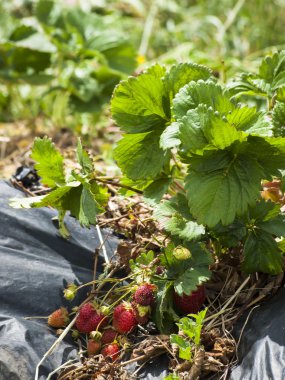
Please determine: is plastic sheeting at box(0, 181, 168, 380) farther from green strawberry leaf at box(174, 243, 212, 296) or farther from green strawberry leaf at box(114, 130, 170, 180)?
green strawberry leaf at box(114, 130, 170, 180)

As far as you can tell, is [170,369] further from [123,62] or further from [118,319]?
[123,62]

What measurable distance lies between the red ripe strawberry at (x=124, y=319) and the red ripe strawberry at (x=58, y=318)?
14cm

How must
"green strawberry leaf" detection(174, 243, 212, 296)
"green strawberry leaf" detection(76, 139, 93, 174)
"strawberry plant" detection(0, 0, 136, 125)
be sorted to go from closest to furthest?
"green strawberry leaf" detection(174, 243, 212, 296) < "green strawberry leaf" detection(76, 139, 93, 174) < "strawberry plant" detection(0, 0, 136, 125)

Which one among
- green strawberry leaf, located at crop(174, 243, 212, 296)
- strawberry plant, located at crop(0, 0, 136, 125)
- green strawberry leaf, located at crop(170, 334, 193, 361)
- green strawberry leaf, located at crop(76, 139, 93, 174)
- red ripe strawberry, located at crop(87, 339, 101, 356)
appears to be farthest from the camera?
strawberry plant, located at crop(0, 0, 136, 125)

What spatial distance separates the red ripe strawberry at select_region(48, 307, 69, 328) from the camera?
161 cm

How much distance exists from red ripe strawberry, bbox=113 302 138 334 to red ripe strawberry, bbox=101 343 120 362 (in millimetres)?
42

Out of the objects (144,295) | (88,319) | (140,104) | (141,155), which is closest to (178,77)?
(140,104)

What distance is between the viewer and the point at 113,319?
1589 mm

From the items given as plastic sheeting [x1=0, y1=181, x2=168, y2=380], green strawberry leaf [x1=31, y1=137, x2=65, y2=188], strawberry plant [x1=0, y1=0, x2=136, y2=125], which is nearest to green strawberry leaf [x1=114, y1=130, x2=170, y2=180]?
green strawberry leaf [x1=31, y1=137, x2=65, y2=188]

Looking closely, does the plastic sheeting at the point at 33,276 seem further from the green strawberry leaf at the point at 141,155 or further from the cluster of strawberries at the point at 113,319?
the green strawberry leaf at the point at 141,155

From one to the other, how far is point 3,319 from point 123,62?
1.96 meters

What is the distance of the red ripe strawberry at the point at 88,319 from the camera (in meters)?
1.58

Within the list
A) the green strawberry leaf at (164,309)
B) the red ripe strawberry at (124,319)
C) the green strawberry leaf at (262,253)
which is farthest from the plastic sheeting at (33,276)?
the green strawberry leaf at (262,253)

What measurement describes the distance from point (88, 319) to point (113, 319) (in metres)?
0.07
